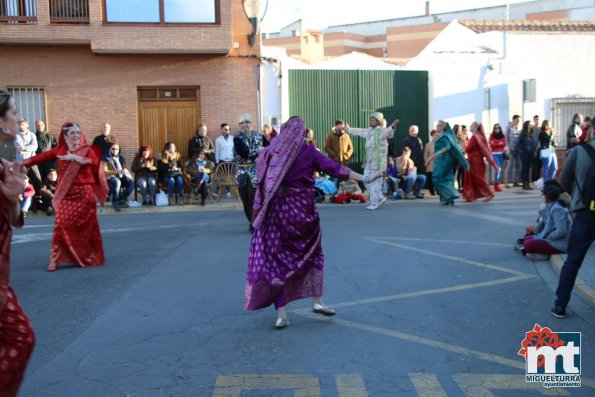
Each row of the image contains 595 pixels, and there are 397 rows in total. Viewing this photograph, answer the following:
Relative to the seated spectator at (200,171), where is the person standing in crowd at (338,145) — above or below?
above

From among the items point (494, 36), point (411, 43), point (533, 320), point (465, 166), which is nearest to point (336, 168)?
point (533, 320)

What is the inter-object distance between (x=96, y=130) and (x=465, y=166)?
10118 mm

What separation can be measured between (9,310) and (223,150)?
14.4 m

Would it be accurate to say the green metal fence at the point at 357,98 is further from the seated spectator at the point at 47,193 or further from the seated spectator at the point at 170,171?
the seated spectator at the point at 47,193

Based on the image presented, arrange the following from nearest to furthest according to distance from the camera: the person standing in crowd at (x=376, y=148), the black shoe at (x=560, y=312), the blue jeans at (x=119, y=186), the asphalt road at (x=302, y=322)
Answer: the asphalt road at (x=302, y=322)
the black shoe at (x=560, y=312)
the person standing in crowd at (x=376, y=148)
the blue jeans at (x=119, y=186)

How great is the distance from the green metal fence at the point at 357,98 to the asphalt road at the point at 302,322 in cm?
1069

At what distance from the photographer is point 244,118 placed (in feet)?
33.2

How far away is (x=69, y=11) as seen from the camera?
18.4 metres

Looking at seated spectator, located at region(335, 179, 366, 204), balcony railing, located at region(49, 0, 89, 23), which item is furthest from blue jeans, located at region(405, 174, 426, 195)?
balcony railing, located at region(49, 0, 89, 23)

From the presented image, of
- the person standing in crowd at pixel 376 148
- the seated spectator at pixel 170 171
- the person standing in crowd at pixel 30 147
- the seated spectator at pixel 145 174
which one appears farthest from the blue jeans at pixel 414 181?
the person standing in crowd at pixel 30 147

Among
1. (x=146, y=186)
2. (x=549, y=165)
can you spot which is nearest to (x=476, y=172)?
(x=549, y=165)

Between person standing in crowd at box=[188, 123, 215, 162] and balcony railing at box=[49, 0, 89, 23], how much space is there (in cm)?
437

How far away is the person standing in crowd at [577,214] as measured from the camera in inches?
237

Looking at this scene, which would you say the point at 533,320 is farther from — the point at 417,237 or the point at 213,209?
the point at 213,209
